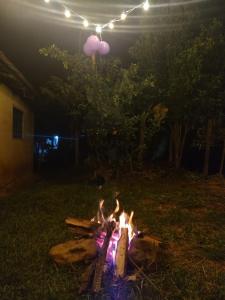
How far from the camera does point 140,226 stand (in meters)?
7.14

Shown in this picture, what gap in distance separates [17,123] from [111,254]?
10.7m

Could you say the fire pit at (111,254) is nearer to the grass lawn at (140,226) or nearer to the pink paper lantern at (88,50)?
the grass lawn at (140,226)

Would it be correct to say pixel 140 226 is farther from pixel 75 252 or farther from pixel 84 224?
pixel 75 252

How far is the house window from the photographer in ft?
46.0

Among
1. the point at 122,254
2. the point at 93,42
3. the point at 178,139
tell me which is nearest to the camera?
the point at 122,254

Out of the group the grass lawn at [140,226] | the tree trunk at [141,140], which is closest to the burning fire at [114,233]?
the grass lawn at [140,226]

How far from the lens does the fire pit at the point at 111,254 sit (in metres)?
4.40

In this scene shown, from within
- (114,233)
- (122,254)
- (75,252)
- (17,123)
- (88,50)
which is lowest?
(75,252)

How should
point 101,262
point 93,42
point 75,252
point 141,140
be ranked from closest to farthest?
point 101,262 < point 75,252 < point 93,42 < point 141,140

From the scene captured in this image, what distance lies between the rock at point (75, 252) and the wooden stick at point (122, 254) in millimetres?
399

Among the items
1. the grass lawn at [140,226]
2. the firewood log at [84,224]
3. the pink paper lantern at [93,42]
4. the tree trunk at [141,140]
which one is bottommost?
the grass lawn at [140,226]

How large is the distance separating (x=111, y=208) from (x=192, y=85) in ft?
17.0

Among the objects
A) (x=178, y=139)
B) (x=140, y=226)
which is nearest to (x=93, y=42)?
(x=178, y=139)

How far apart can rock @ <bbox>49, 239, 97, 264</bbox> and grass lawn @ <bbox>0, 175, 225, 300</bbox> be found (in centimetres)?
10
